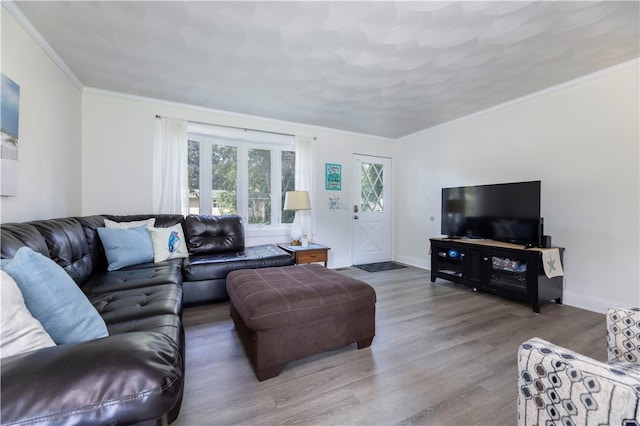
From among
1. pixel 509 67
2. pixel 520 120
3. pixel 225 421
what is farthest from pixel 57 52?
pixel 520 120

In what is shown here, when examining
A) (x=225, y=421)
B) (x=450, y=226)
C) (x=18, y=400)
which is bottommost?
(x=225, y=421)

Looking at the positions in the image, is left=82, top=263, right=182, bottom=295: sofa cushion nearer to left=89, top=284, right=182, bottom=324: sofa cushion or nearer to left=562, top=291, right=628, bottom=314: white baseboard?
left=89, top=284, right=182, bottom=324: sofa cushion

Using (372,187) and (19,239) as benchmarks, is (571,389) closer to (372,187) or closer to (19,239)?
(19,239)

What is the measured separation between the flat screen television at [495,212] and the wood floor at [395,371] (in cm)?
84

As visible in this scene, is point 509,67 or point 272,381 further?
point 509,67

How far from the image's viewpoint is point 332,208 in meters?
4.56

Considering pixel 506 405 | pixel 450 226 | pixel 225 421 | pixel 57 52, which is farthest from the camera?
pixel 450 226

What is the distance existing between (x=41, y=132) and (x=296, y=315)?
2613 mm

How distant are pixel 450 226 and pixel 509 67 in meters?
1.98

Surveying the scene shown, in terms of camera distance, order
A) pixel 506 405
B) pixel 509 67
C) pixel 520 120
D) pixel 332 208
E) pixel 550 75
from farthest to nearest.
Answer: pixel 332 208 < pixel 520 120 < pixel 550 75 < pixel 509 67 < pixel 506 405

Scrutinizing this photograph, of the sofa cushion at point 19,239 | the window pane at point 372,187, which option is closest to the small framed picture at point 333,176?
the window pane at point 372,187

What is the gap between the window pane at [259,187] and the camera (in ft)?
A: 13.2

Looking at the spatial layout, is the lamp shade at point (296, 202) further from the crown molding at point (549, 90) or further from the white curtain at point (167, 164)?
the crown molding at point (549, 90)

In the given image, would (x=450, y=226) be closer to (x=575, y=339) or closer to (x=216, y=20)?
(x=575, y=339)
